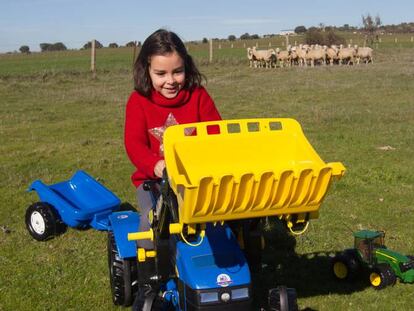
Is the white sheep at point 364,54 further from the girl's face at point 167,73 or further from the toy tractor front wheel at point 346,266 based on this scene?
the girl's face at point 167,73

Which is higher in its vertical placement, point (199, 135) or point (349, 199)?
point (199, 135)

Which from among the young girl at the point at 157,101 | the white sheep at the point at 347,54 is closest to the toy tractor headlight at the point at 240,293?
the young girl at the point at 157,101

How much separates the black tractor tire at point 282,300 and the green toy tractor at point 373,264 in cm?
177

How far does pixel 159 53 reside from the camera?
3.52m

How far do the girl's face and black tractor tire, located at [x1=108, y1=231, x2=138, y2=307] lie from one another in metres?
1.27

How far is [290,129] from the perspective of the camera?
122 inches

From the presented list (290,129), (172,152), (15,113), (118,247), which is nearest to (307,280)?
(118,247)

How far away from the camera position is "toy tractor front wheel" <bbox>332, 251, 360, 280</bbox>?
454 centimetres

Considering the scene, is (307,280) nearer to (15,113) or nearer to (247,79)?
(15,113)

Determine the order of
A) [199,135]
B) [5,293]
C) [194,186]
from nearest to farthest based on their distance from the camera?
[194,186]
[199,135]
[5,293]

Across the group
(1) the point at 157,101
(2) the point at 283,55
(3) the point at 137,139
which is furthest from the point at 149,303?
(2) the point at 283,55

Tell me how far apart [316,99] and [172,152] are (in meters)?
14.6

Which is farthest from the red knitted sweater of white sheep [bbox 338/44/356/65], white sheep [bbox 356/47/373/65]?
white sheep [bbox 356/47/373/65]

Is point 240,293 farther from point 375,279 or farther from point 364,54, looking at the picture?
point 364,54
